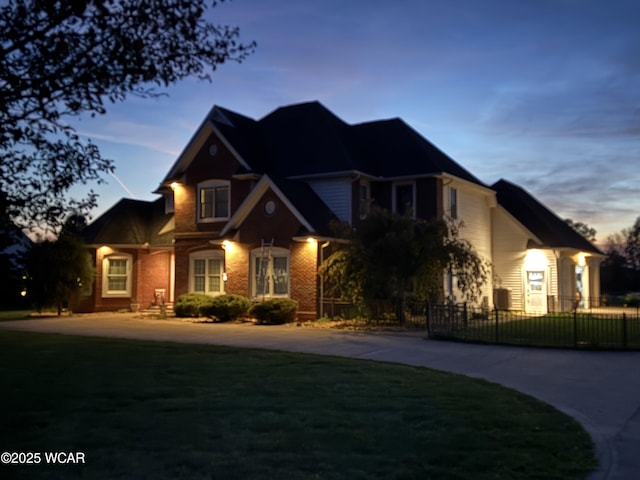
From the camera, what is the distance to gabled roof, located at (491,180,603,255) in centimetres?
3453

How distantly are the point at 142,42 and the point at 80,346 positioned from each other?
35.2 feet

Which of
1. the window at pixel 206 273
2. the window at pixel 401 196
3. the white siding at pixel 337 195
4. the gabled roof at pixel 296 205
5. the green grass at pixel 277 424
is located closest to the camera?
the green grass at pixel 277 424

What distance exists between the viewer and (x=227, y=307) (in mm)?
26281

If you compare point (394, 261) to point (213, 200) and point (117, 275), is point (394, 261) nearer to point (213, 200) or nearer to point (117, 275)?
point (213, 200)

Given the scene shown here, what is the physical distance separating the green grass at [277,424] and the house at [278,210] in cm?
1424

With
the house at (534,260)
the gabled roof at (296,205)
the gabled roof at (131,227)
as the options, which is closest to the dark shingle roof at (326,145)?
the gabled roof at (296,205)

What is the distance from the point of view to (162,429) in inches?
316

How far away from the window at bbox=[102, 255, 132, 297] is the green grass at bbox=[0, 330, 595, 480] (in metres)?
19.4

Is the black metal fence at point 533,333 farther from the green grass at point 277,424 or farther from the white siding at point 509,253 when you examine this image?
the white siding at point 509,253

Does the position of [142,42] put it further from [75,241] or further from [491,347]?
[75,241]

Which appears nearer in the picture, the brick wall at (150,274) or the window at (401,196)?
the window at (401,196)

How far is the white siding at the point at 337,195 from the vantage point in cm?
2912

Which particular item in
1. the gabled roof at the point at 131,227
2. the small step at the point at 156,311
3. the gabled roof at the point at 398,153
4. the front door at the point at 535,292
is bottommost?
the small step at the point at 156,311

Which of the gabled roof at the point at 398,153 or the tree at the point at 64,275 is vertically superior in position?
the gabled roof at the point at 398,153
